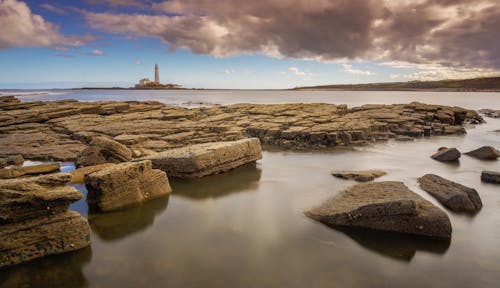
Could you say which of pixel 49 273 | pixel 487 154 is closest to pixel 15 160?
pixel 49 273

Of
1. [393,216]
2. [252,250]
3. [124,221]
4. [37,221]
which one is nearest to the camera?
[37,221]

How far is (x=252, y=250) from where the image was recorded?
18.3ft

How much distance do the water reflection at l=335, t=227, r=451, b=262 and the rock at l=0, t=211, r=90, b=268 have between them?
4943mm

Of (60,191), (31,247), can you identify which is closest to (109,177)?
(60,191)

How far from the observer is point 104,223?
645 centimetres

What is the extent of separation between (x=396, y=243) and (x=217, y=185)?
16.4ft

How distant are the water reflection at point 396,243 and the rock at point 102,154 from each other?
24.4ft

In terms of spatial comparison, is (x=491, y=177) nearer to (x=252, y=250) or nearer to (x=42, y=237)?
(x=252, y=250)

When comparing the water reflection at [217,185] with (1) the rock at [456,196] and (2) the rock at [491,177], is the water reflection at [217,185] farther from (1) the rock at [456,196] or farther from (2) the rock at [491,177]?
(2) the rock at [491,177]

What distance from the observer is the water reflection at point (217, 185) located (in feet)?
27.8

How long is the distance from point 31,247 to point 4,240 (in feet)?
1.26

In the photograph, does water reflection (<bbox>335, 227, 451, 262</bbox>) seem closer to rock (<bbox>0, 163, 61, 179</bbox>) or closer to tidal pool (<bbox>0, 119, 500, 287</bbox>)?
tidal pool (<bbox>0, 119, 500, 287</bbox>)

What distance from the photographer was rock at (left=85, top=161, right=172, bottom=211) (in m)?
6.87

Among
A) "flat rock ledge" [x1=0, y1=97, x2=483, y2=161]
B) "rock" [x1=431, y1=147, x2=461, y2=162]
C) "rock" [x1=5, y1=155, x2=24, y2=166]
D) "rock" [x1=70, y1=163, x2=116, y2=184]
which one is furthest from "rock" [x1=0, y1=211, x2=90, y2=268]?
"rock" [x1=431, y1=147, x2=461, y2=162]
